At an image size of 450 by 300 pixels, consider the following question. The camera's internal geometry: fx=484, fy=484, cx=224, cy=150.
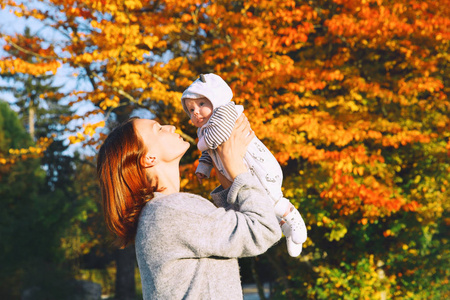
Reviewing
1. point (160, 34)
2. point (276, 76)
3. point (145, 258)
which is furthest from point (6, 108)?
point (145, 258)

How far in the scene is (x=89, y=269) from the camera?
25266 mm

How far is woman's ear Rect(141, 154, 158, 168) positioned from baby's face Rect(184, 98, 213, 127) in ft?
1.58

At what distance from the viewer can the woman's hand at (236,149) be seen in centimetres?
190

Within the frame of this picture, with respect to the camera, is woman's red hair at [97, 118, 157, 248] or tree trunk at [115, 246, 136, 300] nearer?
woman's red hair at [97, 118, 157, 248]

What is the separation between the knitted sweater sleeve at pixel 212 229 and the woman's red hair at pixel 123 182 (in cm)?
16

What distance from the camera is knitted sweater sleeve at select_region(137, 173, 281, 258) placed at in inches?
67.1

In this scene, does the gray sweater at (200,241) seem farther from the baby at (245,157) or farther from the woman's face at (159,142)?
the baby at (245,157)

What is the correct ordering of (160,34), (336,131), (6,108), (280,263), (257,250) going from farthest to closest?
(6,108)
(280,263)
(160,34)
(336,131)
(257,250)


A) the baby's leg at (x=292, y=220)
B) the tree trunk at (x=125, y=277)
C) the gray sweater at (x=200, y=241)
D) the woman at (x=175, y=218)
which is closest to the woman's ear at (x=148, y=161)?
the woman at (x=175, y=218)

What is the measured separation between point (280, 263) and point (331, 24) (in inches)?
197

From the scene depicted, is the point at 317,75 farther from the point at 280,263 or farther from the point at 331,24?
the point at 280,263

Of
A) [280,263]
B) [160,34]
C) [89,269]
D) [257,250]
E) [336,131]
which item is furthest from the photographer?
[89,269]

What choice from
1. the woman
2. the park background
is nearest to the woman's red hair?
the woman

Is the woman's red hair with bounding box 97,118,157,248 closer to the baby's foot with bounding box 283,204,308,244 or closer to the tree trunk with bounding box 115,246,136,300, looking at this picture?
the baby's foot with bounding box 283,204,308,244
